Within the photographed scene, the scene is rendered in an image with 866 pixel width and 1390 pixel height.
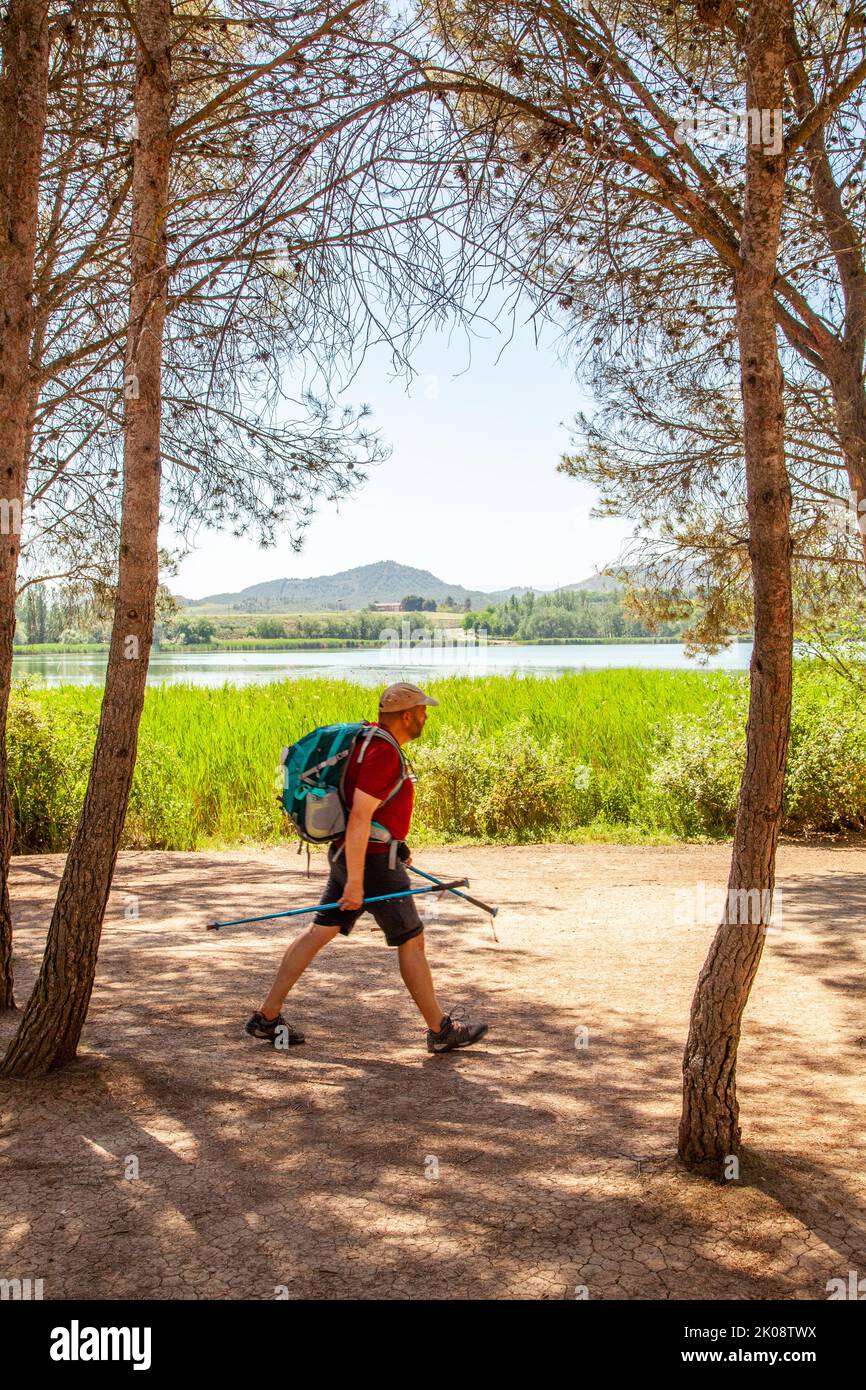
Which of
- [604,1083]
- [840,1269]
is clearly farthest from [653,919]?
[840,1269]

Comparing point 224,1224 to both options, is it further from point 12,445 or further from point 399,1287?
point 12,445

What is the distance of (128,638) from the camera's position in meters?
4.35

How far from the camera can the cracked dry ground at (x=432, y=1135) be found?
2973mm

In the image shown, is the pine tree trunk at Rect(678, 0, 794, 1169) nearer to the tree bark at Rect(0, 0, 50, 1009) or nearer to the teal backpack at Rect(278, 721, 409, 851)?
the teal backpack at Rect(278, 721, 409, 851)

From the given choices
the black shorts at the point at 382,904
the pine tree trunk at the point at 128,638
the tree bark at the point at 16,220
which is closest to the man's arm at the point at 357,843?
the black shorts at the point at 382,904

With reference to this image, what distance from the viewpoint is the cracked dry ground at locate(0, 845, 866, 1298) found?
9.75 ft

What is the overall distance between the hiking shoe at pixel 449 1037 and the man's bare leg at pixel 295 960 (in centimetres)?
62

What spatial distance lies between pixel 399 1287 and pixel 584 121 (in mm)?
3528

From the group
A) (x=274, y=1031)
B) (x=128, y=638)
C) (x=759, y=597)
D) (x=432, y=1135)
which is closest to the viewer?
(x=759, y=597)

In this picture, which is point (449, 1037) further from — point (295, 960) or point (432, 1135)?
point (432, 1135)

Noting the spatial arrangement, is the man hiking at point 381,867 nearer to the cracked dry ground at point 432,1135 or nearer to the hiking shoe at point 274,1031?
the hiking shoe at point 274,1031

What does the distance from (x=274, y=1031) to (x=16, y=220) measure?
148 inches

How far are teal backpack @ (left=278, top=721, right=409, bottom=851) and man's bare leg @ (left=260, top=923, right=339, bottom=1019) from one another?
442mm

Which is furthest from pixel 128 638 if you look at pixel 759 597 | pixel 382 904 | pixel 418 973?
pixel 759 597
